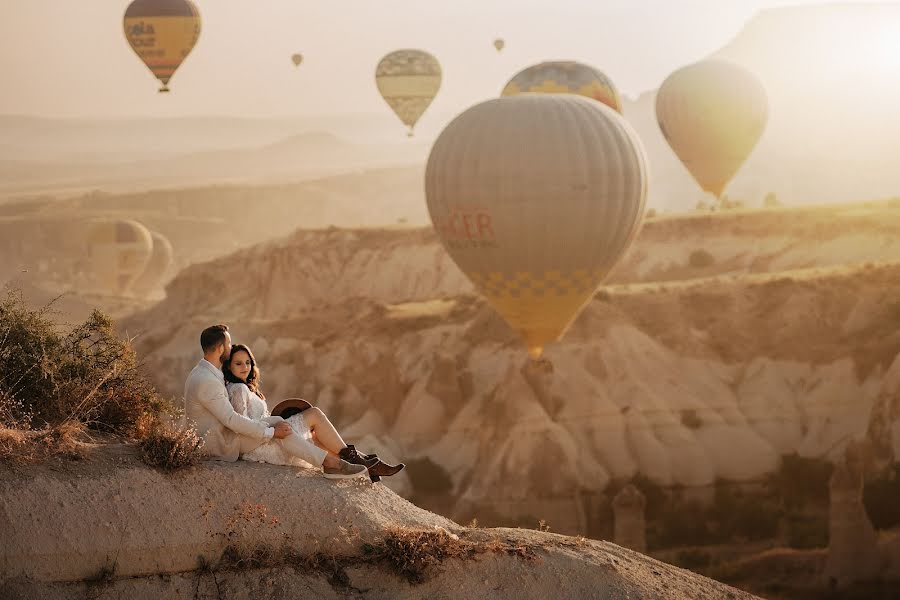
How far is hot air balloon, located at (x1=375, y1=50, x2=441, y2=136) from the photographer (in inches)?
2948

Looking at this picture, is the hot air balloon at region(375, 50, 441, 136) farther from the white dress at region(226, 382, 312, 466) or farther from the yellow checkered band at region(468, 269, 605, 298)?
the white dress at region(226, 382, 312, 466)

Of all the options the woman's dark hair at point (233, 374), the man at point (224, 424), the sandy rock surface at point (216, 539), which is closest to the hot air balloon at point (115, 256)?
the woman's dark hair at point (233, 374)

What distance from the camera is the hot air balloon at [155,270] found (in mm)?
116812

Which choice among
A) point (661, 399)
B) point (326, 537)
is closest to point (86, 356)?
point (326, 537)

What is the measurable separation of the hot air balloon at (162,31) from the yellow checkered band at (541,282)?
31.1m

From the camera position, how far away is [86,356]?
52.2 feet

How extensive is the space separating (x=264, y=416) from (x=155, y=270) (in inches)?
4215

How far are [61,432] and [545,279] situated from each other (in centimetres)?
2366

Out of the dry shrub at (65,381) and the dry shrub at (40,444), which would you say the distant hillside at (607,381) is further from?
the dry shrub at (40,444)

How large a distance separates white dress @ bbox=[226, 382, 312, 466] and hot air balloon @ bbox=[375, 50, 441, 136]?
61.3 metres

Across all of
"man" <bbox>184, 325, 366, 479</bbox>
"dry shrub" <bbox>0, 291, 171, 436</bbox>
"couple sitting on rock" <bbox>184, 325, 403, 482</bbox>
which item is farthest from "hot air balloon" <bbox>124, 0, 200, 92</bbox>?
"man" <bbox>184, 325, 366, 479</bbox>

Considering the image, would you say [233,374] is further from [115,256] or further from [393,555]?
[115,256]

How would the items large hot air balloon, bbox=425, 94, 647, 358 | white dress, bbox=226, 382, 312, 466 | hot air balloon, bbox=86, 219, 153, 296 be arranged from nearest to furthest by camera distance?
white dress, bbox=226, 382, 312, 466, large hot air balloon, bbox=425, 94, 647, 358, hot air balloon, bbox=86, 219, 153, 296

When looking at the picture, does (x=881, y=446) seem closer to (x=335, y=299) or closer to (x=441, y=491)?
(x=441, y=491)
